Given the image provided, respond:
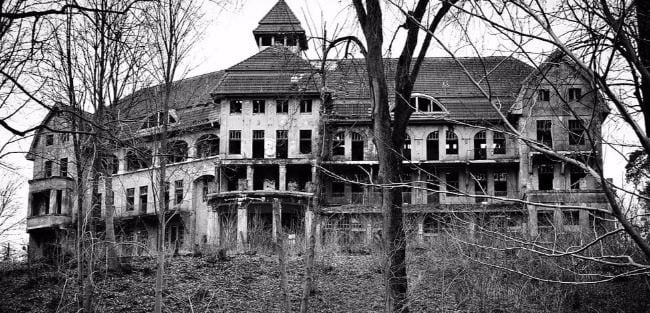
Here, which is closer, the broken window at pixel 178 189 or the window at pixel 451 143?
the window at pixel 451 143

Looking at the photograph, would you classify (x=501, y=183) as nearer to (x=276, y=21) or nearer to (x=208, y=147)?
(x=208, y=147)

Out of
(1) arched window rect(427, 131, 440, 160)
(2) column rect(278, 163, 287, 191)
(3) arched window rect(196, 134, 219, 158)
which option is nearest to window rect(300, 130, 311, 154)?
(2) column rect(278, 163, 287, 191)

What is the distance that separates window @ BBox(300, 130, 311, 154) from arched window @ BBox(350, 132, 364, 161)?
275cm

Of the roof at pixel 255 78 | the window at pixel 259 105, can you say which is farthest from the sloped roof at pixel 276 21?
the window at pixel 259 105

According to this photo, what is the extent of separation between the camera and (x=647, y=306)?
20.4 meters

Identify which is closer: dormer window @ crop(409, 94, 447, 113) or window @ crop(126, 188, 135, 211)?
dormer window @ crop(409, 94, 447, 113)

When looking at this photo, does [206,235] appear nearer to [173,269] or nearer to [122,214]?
[122,214]

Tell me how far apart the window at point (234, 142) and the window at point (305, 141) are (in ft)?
12.2

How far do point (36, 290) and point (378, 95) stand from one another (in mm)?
16428

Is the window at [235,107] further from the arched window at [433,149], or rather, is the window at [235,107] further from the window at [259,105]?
the arched window at [433,149]

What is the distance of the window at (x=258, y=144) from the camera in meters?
48.5

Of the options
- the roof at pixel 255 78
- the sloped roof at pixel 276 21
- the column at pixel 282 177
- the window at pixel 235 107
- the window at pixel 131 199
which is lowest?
the window at pixel 131 199

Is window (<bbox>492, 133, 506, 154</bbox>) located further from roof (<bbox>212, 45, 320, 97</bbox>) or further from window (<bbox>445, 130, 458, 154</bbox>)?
roof (<bbox>212, 45, 320, 97</bbox>)

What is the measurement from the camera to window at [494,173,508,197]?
49.6 metres
